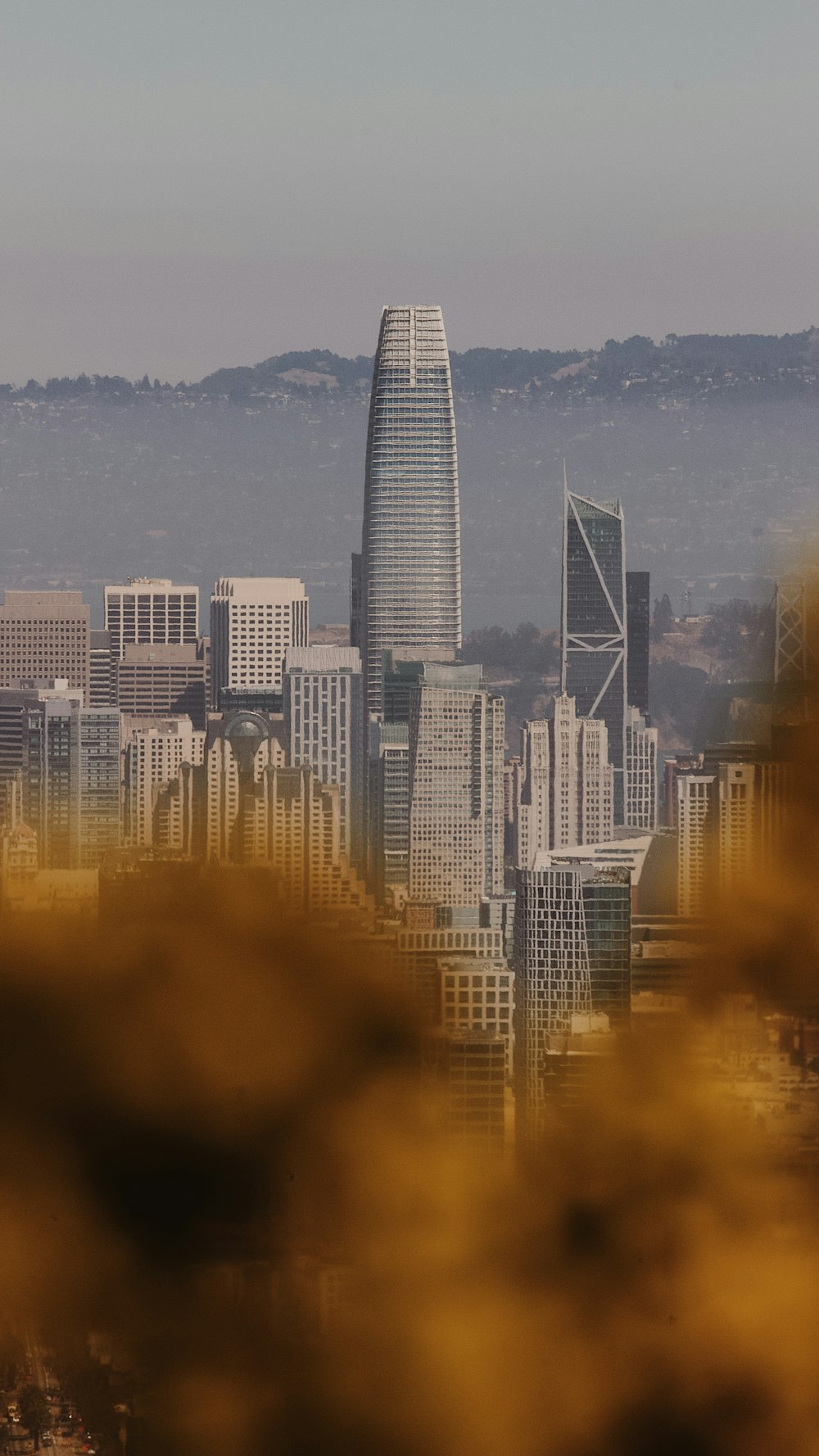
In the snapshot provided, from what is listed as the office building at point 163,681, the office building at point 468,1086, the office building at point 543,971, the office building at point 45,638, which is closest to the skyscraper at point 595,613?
the office building at point 163,681

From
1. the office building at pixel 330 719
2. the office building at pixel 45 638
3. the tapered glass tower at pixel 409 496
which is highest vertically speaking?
the tapered glass tower at pixel 409 496

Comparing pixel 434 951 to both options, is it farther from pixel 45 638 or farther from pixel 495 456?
pixel 495 456

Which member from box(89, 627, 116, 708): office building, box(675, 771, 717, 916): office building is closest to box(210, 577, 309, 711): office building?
box(89, 627, 116, 708): office building

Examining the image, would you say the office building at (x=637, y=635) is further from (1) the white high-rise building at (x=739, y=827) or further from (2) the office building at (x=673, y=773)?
(1) the white high-rise building at (x=739, y=827)

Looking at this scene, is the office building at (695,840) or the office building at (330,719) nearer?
the office building at (695,840)

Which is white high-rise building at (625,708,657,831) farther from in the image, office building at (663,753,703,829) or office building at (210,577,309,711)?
office building at (210,577,309,711)

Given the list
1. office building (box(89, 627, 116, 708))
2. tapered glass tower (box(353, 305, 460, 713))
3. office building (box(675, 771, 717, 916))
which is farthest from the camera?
tapered glass tower (box(353, 305, 460, 713))

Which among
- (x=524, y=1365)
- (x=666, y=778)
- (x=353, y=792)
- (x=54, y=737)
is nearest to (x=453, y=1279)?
(x=524, y=1365)
